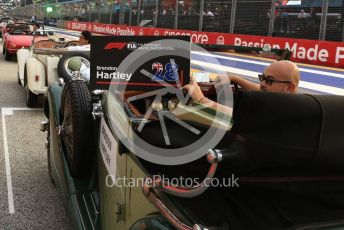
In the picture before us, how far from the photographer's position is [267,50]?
11.6 feet

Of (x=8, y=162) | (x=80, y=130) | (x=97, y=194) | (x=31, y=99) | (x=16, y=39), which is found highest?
(x=80, y=130)

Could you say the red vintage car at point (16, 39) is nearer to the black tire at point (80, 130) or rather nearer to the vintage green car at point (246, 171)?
the black tire at point (80, 130)

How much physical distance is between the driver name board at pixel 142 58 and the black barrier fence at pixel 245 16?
9.60 metres

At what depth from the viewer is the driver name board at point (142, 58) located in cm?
302

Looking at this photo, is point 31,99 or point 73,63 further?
point 31,99

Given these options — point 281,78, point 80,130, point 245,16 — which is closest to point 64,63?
point 80,130

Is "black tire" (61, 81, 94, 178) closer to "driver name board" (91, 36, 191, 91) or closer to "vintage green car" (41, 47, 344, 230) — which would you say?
"driver name board" (91, 36, 191, 91)

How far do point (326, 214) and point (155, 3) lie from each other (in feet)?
71.8

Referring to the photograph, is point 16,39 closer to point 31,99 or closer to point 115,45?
point 31,99

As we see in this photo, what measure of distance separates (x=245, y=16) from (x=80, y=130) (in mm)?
13285

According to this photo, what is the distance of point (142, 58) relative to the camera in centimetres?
309

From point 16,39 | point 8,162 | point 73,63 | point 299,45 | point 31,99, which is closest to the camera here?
point 8,162

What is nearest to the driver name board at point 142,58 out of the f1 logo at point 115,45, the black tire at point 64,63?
the f1 logo at point 115,45

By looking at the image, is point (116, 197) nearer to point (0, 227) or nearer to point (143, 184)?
point (143, 184)
